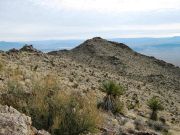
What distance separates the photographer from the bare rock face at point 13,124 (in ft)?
33.1

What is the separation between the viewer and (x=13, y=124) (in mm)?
10336

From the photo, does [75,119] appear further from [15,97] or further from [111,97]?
[111,97]

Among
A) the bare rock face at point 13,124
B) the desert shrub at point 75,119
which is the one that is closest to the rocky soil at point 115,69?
the desert shrub at point 75,119

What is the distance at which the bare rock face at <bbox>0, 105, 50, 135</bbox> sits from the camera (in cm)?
1009

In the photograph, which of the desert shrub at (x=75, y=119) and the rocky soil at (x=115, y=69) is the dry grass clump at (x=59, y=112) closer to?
the desert shrub at (x=75, y=119)

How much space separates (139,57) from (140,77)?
13.9m

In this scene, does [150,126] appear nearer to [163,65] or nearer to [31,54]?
[31,54]

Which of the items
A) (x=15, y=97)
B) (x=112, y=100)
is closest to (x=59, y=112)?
(x=15, y=97)

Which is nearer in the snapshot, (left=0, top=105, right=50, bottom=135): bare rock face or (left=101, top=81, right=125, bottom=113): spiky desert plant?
(left=0, top=105, right=50, bottom=135): bare rock face

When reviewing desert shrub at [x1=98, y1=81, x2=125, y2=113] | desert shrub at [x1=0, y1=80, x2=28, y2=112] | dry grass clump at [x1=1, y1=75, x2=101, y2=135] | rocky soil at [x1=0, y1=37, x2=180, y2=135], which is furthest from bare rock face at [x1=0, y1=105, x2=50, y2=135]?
rocky soil at [x1=0, y1=37, x2=180, y2=135]

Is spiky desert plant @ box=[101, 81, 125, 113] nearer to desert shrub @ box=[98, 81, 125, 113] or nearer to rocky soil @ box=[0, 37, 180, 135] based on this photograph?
desert shrub @ box=[98, 81, 125, 113]

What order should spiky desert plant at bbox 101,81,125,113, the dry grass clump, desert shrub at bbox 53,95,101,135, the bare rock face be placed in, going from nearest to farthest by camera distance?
the bare rock face < desert shrub at bbox 53,95,101,135 < the dry grass clump < spiky desert plant at bbox 101,81,125,113

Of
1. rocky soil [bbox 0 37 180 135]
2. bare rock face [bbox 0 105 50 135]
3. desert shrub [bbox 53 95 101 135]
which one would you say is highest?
bare rock face [bbox 0 105 50 135]

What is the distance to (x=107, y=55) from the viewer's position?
Result: 233 ft
